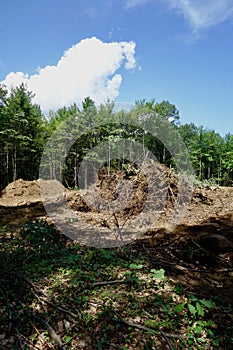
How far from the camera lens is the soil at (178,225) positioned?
316cm

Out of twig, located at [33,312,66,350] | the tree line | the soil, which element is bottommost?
twig, located at [33,312,66,350]

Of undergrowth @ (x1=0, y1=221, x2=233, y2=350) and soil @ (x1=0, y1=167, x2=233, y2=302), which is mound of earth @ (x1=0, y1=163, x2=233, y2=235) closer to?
soil @ (x1=0, y1=167, x2=233, y2=302)

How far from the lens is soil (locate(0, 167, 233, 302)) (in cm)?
316

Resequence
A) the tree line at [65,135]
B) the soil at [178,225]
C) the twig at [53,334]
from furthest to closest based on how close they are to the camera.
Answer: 1. the tree line at [65,135]
2. the soil at [178,225]
3. the twig at [53,334]

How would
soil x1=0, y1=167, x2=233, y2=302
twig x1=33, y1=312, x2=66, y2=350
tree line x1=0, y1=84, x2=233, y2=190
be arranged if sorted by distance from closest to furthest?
twig x1=33, y1=312, x2=66, y2=350 < soil x1=0, y1=167, x2=233, y2=302 < tree line x1=0, y1=84, x2=233, y2=190

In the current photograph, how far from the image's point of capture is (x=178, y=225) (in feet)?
17.9

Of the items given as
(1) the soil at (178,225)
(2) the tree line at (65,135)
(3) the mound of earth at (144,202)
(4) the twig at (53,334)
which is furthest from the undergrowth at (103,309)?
(2) the tree line at (65,135)

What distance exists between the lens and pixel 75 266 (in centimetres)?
325

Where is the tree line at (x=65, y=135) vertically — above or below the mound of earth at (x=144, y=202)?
above

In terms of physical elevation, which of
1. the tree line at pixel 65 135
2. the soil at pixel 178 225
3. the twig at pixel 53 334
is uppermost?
the tree line at pixel 65 135

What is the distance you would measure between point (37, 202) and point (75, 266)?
693cm

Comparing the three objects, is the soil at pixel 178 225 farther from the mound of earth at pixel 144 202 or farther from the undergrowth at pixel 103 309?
the undergrowth at pixel 103 309

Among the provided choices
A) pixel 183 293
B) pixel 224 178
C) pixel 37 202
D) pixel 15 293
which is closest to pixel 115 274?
pixel 183 293

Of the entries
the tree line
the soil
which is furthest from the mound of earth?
the tree line
